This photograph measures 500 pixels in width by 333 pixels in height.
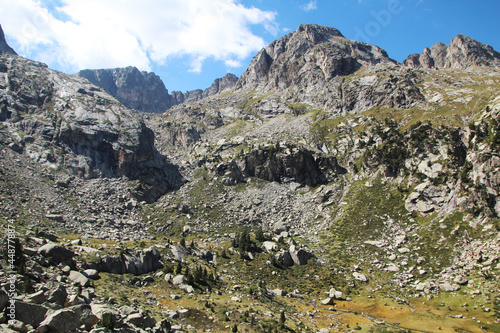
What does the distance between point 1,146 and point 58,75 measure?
7635 cm

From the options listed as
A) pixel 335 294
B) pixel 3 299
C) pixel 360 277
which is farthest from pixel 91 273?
pixel 360 277

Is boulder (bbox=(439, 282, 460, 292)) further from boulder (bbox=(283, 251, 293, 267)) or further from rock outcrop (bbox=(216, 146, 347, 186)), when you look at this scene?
rock outcrop (bbox=(216, 146, 347, 186))

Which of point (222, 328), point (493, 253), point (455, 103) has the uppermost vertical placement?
point (455, 103)

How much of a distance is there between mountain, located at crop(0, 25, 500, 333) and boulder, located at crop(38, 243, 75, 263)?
379mm

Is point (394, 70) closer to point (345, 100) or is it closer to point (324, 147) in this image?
point (345, 100)

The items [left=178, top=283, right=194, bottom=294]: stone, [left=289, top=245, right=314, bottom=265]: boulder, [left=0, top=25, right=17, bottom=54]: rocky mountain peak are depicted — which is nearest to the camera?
[left=178, top=283, right=194, bottom=294]: stone

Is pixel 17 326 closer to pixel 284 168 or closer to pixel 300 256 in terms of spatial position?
pixel 300 256

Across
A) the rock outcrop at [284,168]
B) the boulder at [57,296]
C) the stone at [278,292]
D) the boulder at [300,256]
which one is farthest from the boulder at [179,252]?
the rock outcrop at [284,168]

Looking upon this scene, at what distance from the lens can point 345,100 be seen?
153 meters

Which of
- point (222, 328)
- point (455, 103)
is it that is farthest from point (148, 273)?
point (455, 103)

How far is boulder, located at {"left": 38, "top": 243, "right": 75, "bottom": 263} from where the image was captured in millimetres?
40106

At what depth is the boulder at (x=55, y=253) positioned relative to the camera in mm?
40106

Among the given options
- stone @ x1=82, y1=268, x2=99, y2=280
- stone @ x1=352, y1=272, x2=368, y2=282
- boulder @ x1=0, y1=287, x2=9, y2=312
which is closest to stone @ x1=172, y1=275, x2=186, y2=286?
stone @ x1=82, y1=268, x2=99, y2=280

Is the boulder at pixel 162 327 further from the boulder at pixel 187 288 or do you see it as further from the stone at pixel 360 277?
the stone at pixel 360 277
